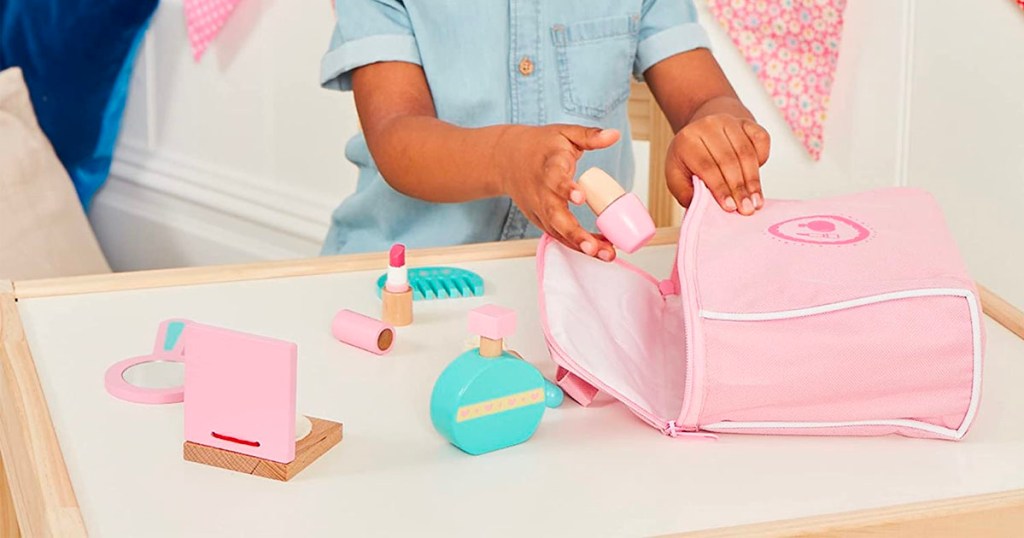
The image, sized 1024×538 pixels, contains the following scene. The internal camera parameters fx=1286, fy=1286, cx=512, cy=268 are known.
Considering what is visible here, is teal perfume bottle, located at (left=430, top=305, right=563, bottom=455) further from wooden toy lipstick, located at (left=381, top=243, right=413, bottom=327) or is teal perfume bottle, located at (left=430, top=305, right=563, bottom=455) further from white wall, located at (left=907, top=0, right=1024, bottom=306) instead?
white wall, located at (left=907, top=0, right=1024, bottom=306)

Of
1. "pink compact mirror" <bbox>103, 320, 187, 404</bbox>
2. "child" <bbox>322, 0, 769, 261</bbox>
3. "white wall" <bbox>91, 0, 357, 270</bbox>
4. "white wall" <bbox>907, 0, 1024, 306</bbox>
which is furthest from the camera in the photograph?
"white wall" <bbox>91, 0, 357, 270</bbox>

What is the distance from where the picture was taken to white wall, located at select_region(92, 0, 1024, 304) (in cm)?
133

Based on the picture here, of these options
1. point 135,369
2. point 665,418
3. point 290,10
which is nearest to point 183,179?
point 290,10

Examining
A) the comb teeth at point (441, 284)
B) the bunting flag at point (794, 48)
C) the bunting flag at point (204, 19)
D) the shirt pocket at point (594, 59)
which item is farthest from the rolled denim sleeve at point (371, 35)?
the bunting flag at point (204, 19)

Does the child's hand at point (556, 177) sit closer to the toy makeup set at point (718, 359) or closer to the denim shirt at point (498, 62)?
the toy makeup set at point (718, 359)

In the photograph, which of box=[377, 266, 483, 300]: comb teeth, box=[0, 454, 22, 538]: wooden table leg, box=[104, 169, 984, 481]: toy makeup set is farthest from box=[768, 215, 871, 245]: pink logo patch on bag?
box=[0, 454, 22, 538]: wooden table leg

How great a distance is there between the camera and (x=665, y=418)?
0.62m

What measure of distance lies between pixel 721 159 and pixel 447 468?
0.27 metres

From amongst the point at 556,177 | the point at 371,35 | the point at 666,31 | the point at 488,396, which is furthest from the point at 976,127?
the point at 488,396

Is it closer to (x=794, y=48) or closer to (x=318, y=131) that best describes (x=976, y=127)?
(x=794, y=48)

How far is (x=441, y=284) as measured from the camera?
0.80 meters

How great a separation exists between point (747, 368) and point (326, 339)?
25cm

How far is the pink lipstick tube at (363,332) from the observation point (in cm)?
70

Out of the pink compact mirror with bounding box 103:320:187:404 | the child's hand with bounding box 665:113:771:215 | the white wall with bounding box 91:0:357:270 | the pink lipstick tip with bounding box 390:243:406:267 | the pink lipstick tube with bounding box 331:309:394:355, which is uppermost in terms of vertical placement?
the child's hand with bounding box 665:113:771:215
